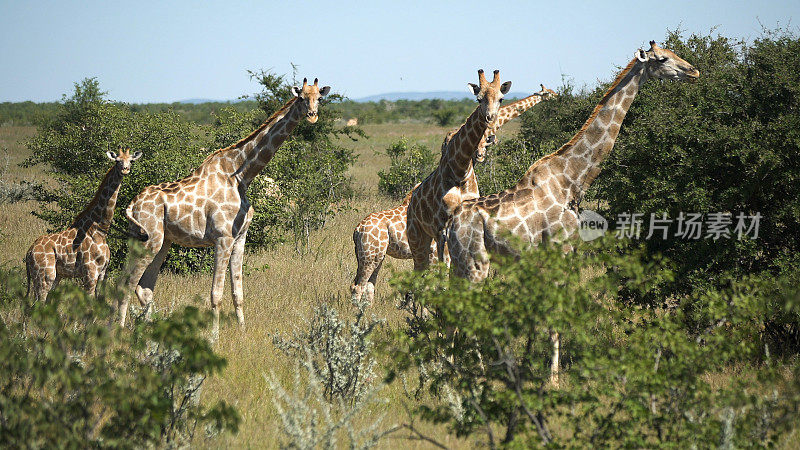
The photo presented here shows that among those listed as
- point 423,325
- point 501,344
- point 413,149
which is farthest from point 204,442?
point 413,149

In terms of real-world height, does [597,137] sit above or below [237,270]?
above

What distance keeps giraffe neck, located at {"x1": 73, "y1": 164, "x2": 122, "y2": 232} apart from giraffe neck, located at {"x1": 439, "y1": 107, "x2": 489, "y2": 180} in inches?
173

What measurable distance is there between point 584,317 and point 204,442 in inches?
128

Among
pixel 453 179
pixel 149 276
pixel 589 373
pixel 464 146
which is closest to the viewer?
pixel 589 373

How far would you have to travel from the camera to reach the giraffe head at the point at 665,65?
7254 millimetres

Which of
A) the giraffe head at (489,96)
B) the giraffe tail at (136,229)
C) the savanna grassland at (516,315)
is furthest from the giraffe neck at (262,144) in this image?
the giraffe head at (489,96)

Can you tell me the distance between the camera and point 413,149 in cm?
2055

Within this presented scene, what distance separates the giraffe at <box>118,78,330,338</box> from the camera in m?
8.83

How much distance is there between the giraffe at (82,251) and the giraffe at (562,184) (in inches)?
190

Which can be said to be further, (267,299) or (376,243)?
(267,299)

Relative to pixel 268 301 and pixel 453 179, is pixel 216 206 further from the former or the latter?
pixel 453 179

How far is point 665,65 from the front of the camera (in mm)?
7289

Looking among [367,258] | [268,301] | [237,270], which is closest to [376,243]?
[367,258]

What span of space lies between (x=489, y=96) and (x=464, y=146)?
86cm
